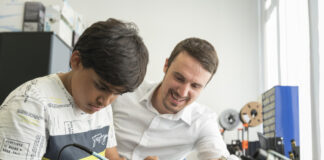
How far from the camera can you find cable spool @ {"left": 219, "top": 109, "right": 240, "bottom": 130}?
3576mm

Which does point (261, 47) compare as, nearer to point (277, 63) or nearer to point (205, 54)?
point (277, 63)

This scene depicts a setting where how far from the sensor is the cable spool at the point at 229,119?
11.7 ft

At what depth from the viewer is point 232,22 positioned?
14.5 feet

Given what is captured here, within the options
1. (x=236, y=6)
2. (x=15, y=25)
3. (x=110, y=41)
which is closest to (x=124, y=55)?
(x=110, y=41)

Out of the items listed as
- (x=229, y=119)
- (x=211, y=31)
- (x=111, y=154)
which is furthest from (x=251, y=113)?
(x=111, y=154)

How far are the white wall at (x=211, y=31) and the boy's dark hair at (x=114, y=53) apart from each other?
3.31 meters

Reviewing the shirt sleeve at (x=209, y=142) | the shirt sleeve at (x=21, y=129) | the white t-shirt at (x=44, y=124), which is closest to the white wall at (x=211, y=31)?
the shirt sleeve at (x=209, y=142)

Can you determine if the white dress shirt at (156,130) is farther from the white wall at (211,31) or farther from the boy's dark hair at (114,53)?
the white wall at (211,31)

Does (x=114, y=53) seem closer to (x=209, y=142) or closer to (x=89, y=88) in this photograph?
(x=89, y=88)

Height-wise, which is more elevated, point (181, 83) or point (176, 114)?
point (181, 83)

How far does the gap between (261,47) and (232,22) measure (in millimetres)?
514

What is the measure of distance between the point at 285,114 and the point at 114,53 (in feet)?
4.82

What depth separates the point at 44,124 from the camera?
3.06ft

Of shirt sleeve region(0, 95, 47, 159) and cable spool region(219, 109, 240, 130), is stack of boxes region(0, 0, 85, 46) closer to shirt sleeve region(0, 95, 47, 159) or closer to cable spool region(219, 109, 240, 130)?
cable spool region(219, 109, 240, 130)
